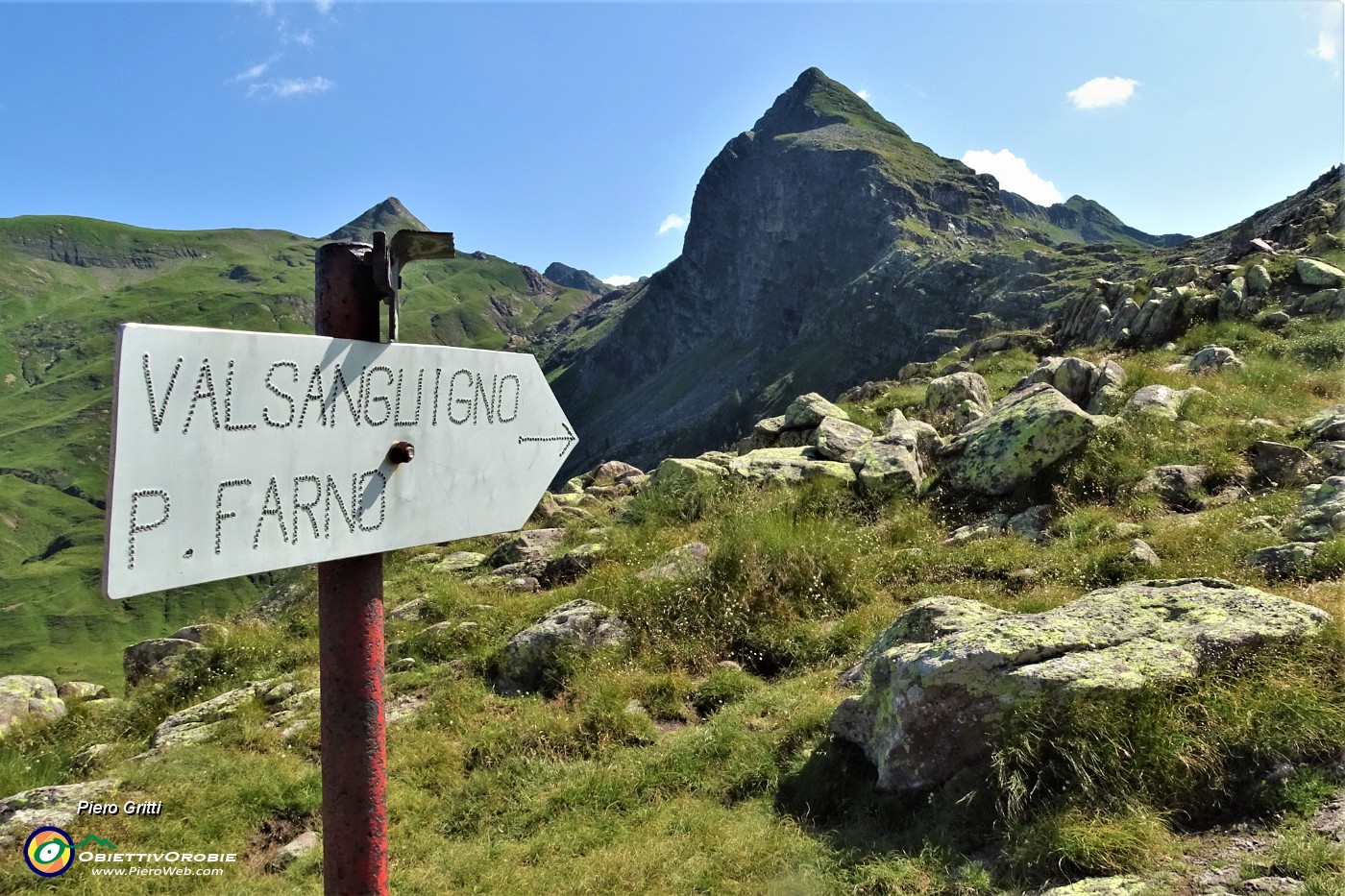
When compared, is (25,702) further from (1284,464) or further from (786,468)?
(1284,464)

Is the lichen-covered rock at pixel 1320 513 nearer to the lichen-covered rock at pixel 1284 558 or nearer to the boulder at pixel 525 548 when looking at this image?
the lichen-covered rock at pixel 1284 558

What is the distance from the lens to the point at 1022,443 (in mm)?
10445

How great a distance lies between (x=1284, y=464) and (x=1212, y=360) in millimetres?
6362

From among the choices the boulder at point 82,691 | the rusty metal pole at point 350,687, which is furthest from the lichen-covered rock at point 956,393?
the boulder at point 82,691

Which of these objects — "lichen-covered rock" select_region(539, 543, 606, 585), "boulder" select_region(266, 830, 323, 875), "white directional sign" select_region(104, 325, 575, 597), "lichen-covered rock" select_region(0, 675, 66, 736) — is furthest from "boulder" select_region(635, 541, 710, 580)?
"lichen-covered rock" select_region(0, 675, 66, 736)

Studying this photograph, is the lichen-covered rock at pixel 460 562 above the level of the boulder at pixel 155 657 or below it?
above

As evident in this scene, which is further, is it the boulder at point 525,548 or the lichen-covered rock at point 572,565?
the boulder at point 525,548

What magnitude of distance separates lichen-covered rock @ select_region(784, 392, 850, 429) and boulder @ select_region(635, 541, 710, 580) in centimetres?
715

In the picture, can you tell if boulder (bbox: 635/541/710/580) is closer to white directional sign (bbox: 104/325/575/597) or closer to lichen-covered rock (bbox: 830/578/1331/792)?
lichen-covered rock (bbox: 830/578/1331/792)

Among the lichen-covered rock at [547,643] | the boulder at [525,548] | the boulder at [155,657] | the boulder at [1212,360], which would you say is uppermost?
the boulder at [1212,360]

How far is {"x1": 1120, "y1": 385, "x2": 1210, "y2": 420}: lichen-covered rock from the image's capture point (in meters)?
11.0

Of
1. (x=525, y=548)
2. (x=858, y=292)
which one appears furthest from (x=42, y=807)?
(x=858, y=292)

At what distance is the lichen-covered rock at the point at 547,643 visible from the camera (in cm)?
764

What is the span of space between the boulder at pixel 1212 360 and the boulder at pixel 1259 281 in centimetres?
577
